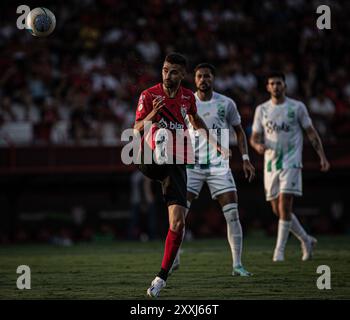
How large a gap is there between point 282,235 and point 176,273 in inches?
98.3

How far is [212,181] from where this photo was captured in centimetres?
1163

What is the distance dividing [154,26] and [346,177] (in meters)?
6.64

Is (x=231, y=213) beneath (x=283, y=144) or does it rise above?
beneath

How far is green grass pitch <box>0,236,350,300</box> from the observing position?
8859 millimetres

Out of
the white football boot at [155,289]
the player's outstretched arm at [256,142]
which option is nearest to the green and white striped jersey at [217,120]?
the player's outstretched arm at [256,142]

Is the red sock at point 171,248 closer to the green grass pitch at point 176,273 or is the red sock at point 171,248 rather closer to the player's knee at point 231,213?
the green grass pitch at point 176,273

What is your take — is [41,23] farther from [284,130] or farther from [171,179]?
[171,179]

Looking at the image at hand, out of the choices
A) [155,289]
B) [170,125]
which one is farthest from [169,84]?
[155,289]

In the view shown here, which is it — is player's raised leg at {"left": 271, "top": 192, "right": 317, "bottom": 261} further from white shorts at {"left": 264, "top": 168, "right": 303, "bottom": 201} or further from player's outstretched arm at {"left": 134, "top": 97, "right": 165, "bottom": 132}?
player's outstretched arm at {"left": 134, "top": 97, "right": 165, "bottom": 132}

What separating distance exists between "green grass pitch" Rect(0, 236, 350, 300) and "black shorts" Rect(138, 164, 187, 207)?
0.97 m

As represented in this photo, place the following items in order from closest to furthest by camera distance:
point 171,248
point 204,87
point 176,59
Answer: point 171,248, point 176,59, point 204,87

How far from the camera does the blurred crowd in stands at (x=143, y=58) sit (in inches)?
816

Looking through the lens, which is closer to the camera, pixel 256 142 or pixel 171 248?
pixel 171 248
